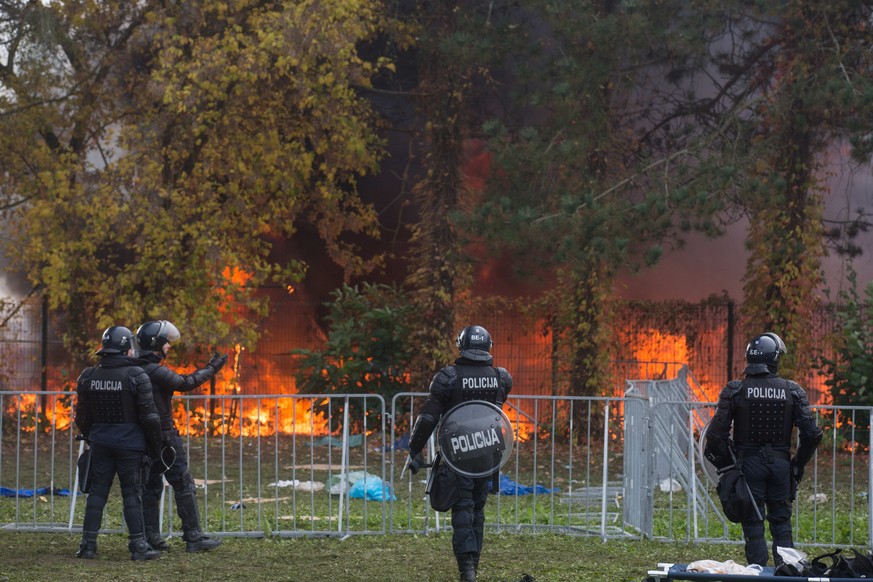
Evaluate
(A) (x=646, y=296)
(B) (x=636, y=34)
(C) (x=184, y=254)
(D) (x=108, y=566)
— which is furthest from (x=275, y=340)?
(D) (x=108, y=566)

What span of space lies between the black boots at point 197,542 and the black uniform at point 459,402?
7.80 ft

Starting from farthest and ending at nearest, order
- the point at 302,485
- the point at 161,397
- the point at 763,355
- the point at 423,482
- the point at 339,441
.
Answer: the point at 339,441
the point at 423,482
the point at 302,485
the point at 161,397
the point at 763,355

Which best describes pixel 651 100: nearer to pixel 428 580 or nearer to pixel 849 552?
pixel 849 552

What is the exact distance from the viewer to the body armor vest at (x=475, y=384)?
8.76 meters

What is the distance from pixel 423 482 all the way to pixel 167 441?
5.36 metres

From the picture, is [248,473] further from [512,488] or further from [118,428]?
[118,428]

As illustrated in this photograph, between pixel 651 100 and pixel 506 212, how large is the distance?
16.0 feet

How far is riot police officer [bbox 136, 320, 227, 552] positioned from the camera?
9805 mm

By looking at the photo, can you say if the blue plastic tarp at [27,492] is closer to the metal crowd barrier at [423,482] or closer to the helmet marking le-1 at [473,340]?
the metal crowd barrier at [423,482]

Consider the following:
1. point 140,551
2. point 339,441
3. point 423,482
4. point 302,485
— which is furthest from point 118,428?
point 339,441

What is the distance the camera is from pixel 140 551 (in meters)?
9.67

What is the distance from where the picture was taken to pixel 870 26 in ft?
58.6

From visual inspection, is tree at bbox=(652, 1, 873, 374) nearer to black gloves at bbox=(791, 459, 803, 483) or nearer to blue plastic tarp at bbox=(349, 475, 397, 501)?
blue plastic tarp at bbox=(349, 475, 397, 501)

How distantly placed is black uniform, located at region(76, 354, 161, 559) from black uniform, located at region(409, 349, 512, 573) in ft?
7.35
